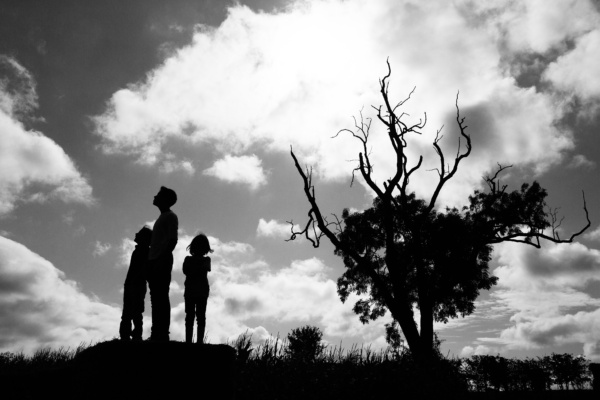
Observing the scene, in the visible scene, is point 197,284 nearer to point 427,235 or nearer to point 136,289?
point 136,289

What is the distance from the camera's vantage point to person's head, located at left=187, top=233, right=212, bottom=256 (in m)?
7.31

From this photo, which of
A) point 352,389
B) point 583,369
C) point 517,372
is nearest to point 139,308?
point 352,389

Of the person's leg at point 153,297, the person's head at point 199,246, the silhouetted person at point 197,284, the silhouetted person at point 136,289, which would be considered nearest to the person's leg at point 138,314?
the silhouetted person at point 136,289

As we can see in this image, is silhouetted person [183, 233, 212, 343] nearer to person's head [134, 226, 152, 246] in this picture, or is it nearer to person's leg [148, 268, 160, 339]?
person's head [134, 226, 152, 246]

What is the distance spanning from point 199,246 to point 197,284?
675 mm

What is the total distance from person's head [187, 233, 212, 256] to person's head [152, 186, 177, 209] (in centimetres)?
162

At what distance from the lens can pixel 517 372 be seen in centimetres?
2019

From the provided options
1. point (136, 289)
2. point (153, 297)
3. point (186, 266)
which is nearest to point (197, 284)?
point (186, 266)

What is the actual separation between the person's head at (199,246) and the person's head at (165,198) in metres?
1.62

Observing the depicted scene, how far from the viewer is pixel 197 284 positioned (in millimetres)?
7230

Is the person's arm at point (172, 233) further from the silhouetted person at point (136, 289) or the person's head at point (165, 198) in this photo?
the silhouetted person at point (136, 289)

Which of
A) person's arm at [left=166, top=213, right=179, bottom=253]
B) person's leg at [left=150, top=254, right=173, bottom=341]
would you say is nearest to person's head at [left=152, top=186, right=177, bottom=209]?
person's arm at [left=166, top=213, right=179, bottom=253]

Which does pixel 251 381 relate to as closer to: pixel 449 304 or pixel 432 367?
pixel 432 367

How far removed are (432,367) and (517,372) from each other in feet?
46.0
